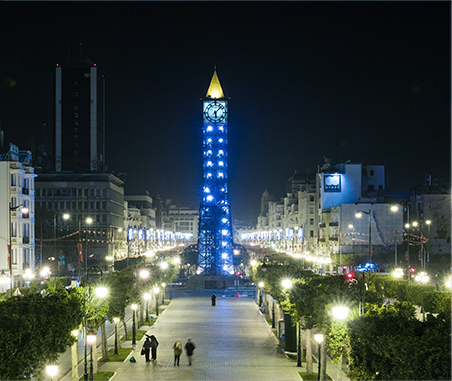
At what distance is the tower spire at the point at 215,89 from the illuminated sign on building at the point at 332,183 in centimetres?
2681

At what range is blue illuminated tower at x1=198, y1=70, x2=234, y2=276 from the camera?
127 meters

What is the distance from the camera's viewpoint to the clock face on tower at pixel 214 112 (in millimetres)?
134125

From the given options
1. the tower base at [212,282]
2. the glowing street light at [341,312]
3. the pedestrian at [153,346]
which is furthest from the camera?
the tower base at [212,282]

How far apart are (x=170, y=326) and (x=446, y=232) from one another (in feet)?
233

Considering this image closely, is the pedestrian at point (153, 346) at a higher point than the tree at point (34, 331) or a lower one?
lower

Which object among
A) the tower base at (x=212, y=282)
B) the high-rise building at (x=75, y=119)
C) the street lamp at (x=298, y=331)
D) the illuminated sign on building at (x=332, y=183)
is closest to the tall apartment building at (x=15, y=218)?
the tower base at (x=212, y=282)

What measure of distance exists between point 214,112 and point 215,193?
1596 centimetres

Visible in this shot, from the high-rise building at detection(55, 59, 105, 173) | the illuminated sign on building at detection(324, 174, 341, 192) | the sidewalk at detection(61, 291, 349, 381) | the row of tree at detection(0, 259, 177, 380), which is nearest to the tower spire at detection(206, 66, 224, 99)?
the illuminated sign on building at detection(324, 174, 341, 192)

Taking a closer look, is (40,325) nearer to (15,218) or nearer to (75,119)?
(15,218)

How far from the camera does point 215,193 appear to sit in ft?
434

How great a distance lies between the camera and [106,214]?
145m

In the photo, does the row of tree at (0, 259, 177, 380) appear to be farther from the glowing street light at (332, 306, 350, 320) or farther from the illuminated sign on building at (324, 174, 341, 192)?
the illuminated sign on building at (324, 174, 341, 192)

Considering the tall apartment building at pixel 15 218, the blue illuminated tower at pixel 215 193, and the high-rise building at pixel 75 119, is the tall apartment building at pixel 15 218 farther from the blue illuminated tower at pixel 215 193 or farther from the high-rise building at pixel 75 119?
the high-rise building at pixel 75 119

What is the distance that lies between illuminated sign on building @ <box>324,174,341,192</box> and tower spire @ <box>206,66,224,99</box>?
87.9 feet
